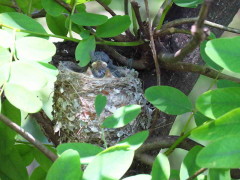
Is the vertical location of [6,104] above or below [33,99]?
below

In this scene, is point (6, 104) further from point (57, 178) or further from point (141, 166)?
point (57, 178)

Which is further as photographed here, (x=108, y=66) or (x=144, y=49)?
(x=108, y=66)

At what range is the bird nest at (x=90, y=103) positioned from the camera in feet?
5.09

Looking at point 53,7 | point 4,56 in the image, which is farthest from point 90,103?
point 4,56

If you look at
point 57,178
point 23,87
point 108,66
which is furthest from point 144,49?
point 57,178

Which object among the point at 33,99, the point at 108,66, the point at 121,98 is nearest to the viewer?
the point at 33,99

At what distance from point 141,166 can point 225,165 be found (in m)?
0.72

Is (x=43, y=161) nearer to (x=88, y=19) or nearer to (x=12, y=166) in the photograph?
(x=12, y=166)

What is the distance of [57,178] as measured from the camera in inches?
29.3

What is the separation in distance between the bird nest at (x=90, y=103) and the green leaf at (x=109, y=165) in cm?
76

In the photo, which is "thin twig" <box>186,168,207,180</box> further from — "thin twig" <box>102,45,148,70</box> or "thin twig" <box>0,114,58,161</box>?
"thin twig" <box>102,45,148,70</box>

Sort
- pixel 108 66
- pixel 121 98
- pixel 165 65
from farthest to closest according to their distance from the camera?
pixel 108 66
pixel 121 98
pixel 165 65

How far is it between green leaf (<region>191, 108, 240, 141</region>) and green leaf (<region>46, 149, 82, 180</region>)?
225mm

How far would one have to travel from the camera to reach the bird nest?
5.09 feet
